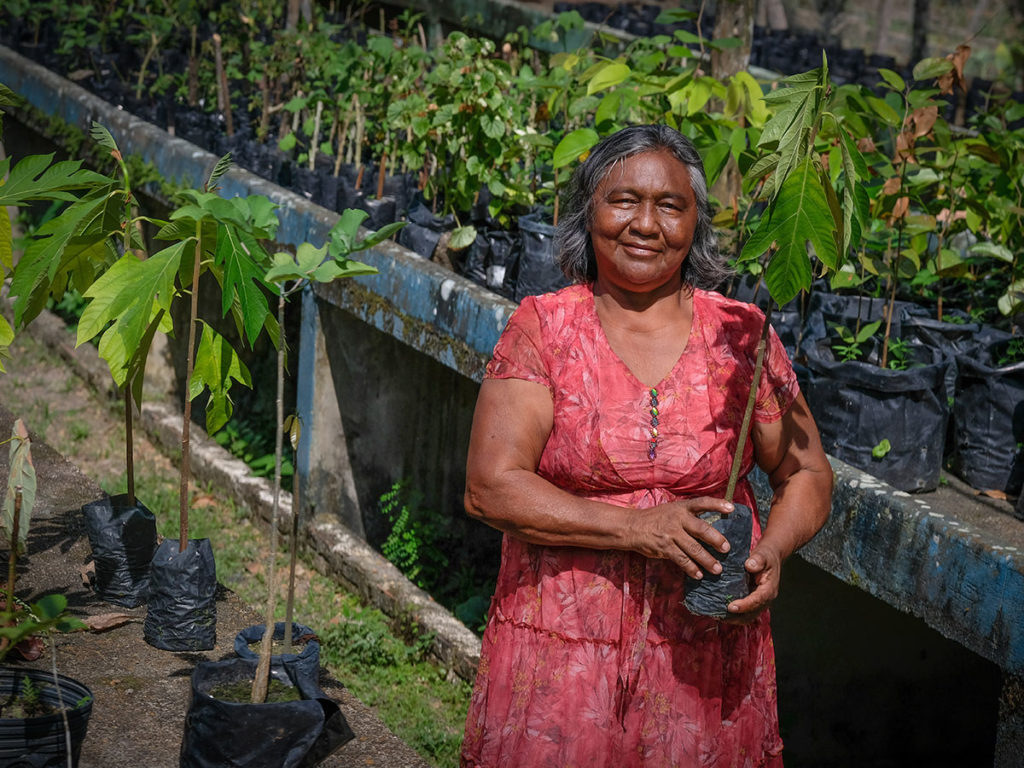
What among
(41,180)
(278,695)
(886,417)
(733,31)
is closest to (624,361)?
(278,695)

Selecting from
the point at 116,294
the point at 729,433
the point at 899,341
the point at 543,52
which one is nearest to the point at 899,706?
the point at 899,341

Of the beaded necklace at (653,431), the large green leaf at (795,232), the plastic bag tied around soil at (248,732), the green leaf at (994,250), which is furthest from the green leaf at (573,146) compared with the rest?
the plastic bag tied around soil at (248,732)

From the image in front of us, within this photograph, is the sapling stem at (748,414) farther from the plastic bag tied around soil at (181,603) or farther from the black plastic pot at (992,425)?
the black plastic pot at (992,425)

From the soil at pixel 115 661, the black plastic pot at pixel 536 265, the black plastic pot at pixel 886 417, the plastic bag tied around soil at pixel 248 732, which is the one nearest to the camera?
the plastic bag tied around soil at pixel 248 732

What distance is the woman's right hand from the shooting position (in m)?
2.11

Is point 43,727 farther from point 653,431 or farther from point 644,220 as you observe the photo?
point 644,220

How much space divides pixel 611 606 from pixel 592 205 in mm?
750

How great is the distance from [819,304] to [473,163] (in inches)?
56.0

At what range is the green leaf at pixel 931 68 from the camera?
13.2ft

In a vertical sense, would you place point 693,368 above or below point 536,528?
above

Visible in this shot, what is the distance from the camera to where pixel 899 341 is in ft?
13.2

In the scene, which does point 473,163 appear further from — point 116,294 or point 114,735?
point 114,735

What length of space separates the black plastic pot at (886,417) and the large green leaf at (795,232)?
1867 millimetres

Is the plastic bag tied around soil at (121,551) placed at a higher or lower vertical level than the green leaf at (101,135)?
lower
